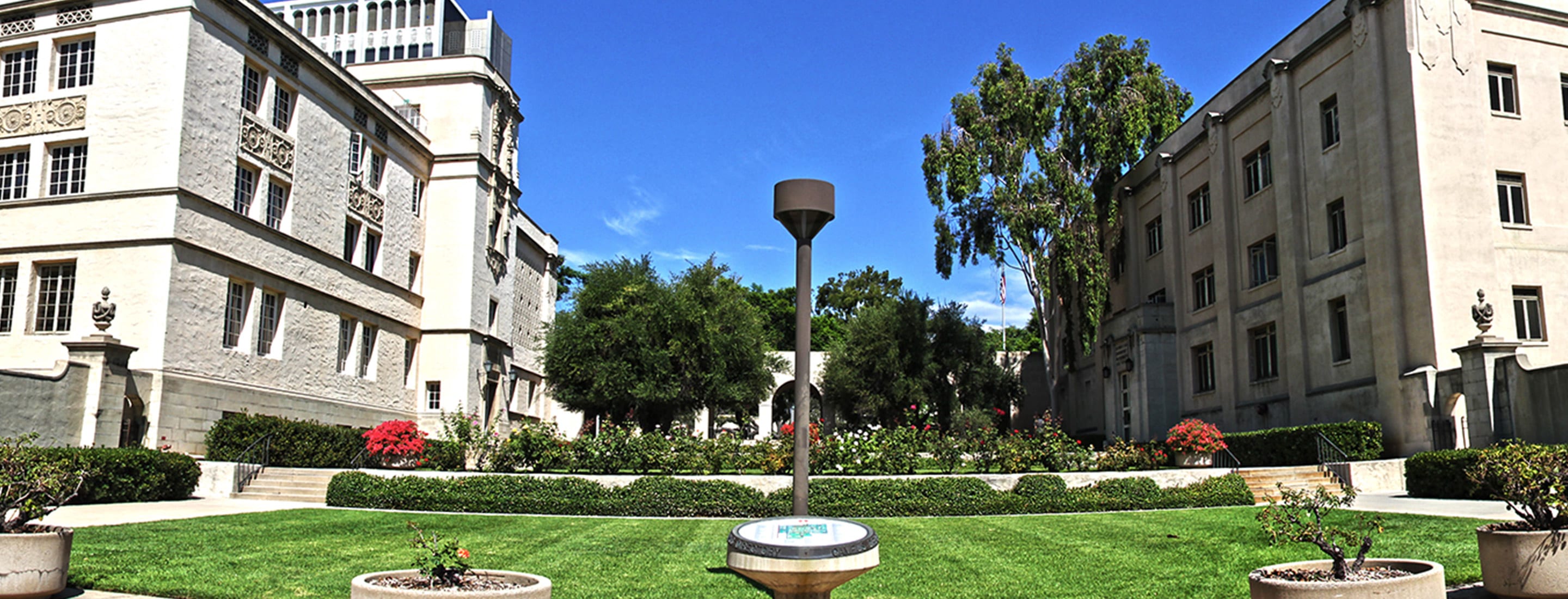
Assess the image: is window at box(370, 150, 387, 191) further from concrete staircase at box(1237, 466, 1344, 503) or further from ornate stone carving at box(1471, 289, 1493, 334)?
ornate stone carving at box(1471, 289, 1493, 334)

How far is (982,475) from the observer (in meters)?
17.0

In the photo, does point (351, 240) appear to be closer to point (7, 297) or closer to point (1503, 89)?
point (7, 297)

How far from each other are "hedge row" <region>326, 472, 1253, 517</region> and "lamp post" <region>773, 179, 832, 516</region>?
850cm

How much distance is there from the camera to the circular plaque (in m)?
4.88

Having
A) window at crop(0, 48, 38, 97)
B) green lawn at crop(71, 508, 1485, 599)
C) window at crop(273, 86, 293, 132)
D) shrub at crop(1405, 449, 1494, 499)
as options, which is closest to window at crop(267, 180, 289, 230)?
window at crop(273, 86, 293, 132)

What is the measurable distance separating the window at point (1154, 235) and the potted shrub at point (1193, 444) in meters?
13.7

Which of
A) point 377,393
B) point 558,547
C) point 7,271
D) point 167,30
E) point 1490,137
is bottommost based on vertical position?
point 558,547

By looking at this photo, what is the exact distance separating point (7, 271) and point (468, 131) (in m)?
15.5

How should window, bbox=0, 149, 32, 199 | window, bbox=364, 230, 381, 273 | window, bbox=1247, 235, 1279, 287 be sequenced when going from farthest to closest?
1. window, bbox=364, 230, 381, 273
2. window, bbox=1247, 235, 1279, 287
3. window, bbox=0, 149, 32, 199

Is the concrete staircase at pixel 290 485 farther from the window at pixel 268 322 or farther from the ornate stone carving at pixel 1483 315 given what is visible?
the ornate stone carving at pixel 1483 315

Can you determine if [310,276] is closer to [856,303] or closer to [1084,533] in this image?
[1084,533]

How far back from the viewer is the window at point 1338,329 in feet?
78.6

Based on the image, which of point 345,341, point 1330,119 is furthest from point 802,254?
point 345,341

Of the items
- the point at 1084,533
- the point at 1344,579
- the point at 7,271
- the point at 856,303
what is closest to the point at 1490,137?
the point at 1084,533
